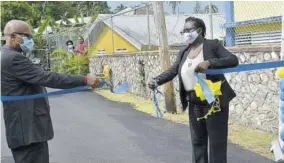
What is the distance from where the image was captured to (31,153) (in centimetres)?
387

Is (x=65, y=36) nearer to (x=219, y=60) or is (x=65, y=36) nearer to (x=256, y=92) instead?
(x=256, y=92)

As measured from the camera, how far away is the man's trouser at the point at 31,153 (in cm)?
386

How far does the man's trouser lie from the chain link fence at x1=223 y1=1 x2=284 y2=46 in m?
5.34

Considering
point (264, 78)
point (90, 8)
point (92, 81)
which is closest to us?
point (92, 81)

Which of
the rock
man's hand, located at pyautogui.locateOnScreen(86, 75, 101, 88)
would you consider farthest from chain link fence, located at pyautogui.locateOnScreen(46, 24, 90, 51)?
man's hand, located at pyautogui.locateOnScreen(86, 75, 101, 88)

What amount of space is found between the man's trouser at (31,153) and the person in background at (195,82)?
1.55 m

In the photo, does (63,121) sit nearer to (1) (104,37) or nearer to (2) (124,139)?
(2) (124,139)

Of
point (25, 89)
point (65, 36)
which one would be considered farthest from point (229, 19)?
point (65, 36)

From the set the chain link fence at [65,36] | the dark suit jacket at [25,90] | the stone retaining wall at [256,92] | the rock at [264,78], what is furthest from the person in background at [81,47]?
the dark suit jacket at [25,90]

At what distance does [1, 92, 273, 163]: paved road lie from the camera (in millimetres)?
6125

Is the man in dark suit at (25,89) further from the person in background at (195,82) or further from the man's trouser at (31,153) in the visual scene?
the person in background at (195,82)

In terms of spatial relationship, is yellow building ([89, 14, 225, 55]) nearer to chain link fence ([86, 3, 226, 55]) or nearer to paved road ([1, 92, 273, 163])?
chain link fence ([86, 3, 226, 55])

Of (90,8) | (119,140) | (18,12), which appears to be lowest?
(119,140)

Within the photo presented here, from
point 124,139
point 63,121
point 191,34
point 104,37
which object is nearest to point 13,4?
point 104,37
